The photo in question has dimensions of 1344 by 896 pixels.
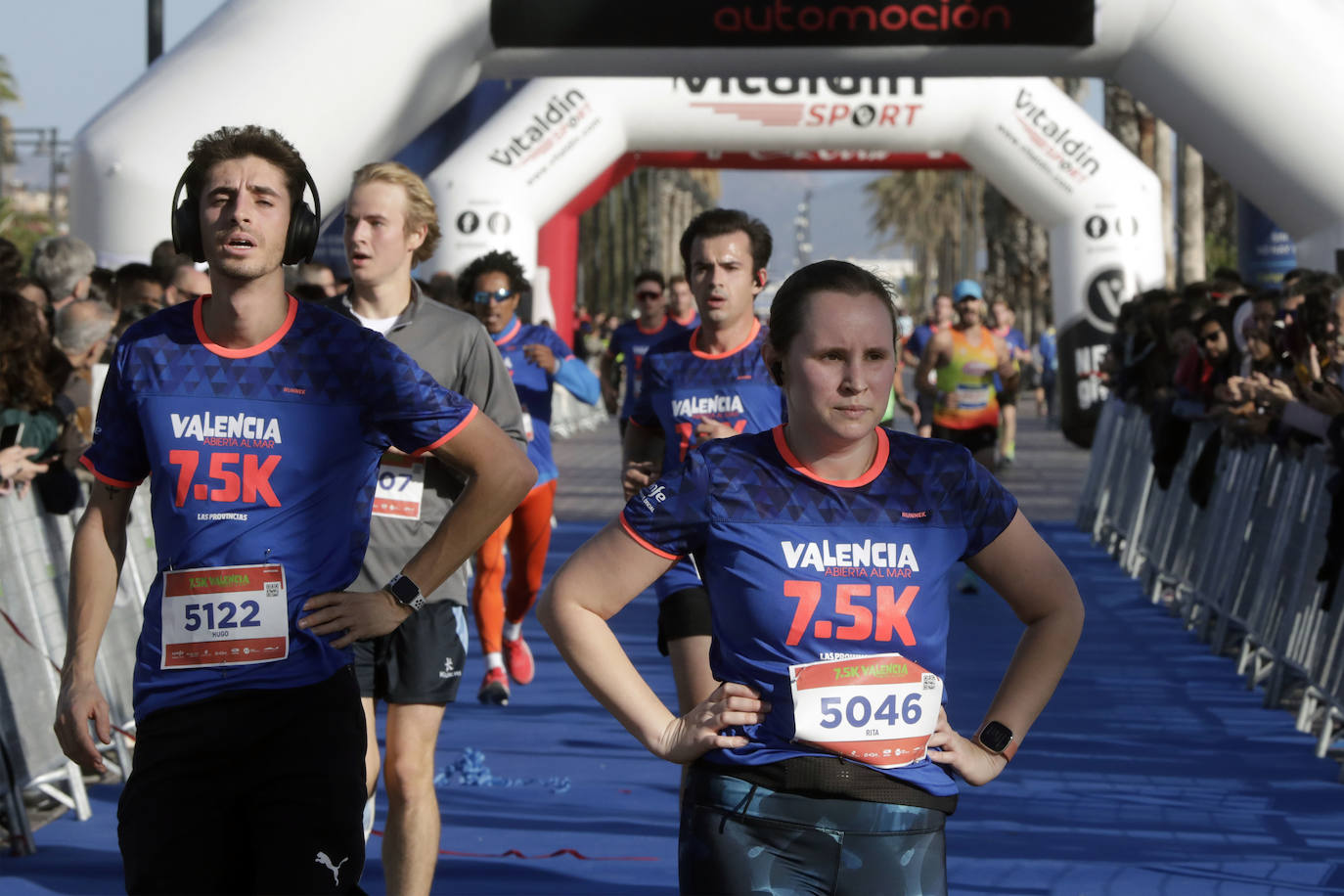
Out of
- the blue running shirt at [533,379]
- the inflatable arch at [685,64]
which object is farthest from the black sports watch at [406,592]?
the inflatable arch at [685,64]

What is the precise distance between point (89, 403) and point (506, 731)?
212 centimetres

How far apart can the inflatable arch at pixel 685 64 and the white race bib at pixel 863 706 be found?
7.69 m

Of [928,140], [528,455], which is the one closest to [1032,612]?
[528,455]

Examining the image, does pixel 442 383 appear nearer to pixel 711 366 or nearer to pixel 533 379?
pixel 711 366

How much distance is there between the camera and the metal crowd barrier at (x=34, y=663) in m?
5.84

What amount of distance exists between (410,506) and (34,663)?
2125 millimetres

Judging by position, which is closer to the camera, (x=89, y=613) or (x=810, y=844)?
(x=810, y=844)

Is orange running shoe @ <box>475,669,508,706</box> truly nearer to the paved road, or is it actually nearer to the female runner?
the female runner

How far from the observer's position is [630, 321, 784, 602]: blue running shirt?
18.0 feet

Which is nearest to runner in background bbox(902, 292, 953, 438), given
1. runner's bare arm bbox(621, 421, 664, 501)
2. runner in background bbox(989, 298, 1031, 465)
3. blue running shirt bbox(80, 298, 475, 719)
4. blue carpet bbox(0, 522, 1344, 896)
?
runner in background bbox(989, 298, 1031, 465)

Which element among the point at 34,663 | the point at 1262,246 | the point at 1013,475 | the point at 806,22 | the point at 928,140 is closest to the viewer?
the point at 34,663

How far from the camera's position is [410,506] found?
15.2 feet

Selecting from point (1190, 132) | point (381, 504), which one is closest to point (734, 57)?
point (1190, 132)

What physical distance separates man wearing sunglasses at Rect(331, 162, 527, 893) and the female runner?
1.75 meters
